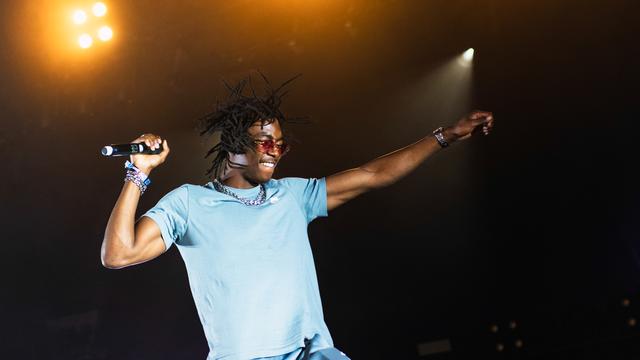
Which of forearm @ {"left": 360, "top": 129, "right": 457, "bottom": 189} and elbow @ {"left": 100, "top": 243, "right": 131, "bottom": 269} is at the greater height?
forearm @ {"left": 360, "top": 129, "right": 457, "bottom": 189}

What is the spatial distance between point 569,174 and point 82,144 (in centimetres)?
345

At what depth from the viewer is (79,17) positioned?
4.34 metres

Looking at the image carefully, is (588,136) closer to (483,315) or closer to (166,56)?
(483,315)

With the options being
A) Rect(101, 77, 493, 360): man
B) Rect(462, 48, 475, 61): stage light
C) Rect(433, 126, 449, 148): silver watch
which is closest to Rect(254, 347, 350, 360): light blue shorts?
Rect(101, 77, 493, 360): man

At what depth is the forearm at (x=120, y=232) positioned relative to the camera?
74.1 inches

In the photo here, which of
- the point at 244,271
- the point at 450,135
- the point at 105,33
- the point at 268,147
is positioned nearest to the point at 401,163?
the point at 450,135

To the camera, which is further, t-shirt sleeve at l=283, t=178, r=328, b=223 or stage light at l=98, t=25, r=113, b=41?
stage light at l=98, t=25, r=113, b=41

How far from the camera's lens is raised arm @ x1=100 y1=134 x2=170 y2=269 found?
188 cm

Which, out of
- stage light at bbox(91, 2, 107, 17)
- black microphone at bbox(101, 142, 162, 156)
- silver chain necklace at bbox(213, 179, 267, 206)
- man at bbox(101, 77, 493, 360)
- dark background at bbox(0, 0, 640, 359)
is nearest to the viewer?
black microphone at bbox(101, 142, 162, 156)

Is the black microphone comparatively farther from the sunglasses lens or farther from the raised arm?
the sunglasses lens

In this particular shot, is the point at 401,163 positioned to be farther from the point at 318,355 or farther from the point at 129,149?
the point at 129,149

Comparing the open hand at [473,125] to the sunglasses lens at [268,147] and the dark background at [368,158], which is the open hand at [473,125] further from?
the dark background at [368,158]

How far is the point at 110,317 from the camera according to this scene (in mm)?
4961

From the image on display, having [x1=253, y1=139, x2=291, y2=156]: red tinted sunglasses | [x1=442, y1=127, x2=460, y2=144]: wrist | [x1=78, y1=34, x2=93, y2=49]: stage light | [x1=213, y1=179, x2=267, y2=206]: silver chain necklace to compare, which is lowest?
[x1=213, y1=179, x2=267, y2=206]: silver chain necklace
